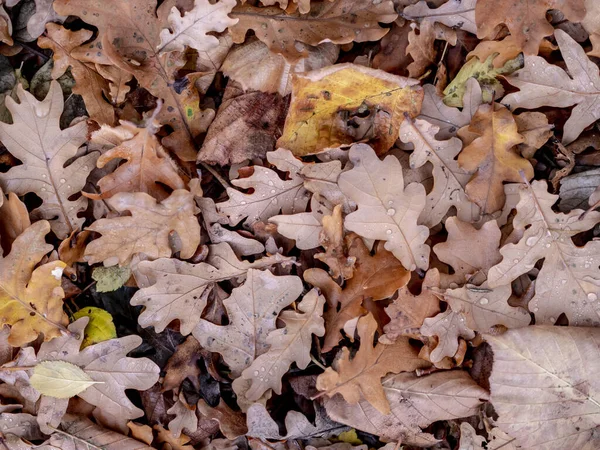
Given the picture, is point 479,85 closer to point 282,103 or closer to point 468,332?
point 282,103

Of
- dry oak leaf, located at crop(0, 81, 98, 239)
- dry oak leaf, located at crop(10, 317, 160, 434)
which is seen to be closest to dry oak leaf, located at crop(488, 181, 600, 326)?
dry oak leaf, located at crop(10, 317, 160, 434)

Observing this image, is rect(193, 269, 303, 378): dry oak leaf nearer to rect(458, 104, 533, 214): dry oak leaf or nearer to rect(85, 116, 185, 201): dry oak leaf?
rect(85, 116, 185, 201): dry oak leaf

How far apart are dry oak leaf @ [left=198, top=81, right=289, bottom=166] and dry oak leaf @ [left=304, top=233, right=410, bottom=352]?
494 millimetres

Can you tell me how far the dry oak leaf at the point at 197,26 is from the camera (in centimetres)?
206

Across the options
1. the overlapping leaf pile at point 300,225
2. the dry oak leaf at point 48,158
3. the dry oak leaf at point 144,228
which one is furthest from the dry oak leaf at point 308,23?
the dry oak leaf at point 48,158

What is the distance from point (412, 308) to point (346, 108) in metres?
0.77

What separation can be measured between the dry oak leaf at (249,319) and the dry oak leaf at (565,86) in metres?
1.07

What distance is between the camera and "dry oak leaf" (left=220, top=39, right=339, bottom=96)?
7.05 ft

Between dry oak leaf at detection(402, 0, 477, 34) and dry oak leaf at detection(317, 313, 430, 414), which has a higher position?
dry oak leaf at detection(402, 0, 477, 34)

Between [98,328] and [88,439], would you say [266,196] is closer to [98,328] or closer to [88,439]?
[98,328]

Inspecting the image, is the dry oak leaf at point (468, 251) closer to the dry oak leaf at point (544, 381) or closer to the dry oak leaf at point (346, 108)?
the dry oak leaf at point (544, 381)

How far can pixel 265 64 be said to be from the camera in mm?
2162

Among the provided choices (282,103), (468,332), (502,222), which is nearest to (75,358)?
(282,103)

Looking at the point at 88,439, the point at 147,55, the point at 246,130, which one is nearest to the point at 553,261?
the point at 246,130
